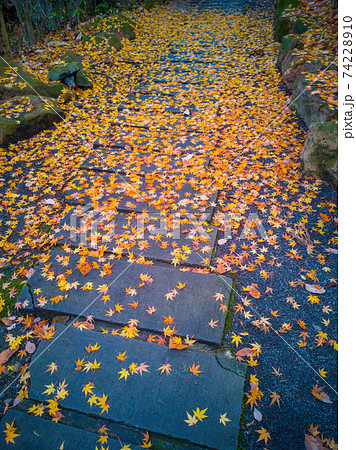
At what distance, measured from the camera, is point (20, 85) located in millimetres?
5777

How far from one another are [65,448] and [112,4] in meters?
14.4

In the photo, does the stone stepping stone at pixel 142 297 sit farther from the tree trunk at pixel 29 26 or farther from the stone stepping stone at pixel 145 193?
the tree trunk at pixel 29 26

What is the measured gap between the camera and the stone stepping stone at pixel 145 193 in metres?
3.58

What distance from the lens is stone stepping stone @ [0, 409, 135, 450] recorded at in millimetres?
1783

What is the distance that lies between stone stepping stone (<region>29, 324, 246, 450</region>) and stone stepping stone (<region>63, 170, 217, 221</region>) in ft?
5.84

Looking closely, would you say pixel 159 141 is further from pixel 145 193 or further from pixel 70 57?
pixel 70 57

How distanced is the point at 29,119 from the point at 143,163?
2.72m

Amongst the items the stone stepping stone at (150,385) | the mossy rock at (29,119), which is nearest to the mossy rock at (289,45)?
the mossy rock at (29,119)

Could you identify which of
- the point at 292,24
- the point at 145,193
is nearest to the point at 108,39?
the point at 292,24

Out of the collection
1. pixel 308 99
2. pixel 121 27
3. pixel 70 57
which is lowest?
pixel 308 99

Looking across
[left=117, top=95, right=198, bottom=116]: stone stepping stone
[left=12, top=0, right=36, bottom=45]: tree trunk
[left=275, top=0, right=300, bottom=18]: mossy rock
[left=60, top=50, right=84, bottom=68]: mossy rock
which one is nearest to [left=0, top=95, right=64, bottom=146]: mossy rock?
[left=117, top=95, right=198, bottom=116]: stone stepping stone

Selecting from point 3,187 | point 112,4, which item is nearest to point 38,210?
point 3,187

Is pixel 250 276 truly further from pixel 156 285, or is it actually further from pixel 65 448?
pixel 65 448
